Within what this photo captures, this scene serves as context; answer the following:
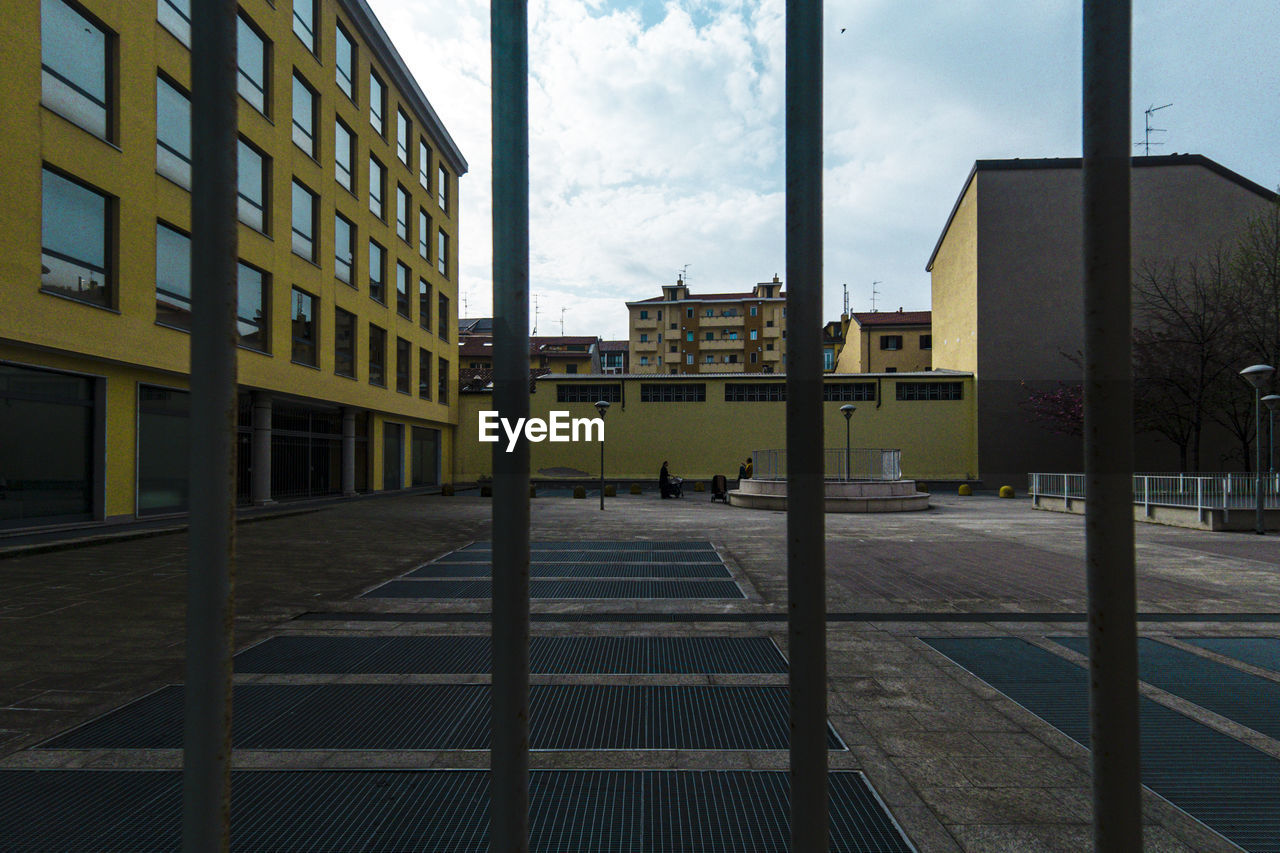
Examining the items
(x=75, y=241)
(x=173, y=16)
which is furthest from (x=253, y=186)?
(x=75, y=241)

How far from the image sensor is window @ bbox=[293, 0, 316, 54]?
69.6ft

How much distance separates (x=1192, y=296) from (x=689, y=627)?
34.2 meters

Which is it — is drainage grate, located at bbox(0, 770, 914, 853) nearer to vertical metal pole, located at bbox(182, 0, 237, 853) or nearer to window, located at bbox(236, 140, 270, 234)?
vertical metal pole, located at bbox(182, 0, 237, 853)

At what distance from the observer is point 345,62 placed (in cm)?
2488

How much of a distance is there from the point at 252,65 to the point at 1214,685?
24.2m

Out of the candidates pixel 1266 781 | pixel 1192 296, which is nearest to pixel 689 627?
pixel 1266 781

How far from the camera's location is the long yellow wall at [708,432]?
1406 inches

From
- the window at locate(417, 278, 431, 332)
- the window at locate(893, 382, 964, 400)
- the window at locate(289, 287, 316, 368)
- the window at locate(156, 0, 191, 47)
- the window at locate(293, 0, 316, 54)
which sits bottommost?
the window at locate(893, 382, 964, 400)

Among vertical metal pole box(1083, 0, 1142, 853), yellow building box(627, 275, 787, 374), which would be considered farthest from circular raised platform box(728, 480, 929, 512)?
yellow building box(627, 275, 787, 374)

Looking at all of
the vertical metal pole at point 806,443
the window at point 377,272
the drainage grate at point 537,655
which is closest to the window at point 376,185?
the window at point 377,272

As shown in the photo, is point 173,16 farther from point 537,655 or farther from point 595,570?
point 537,655

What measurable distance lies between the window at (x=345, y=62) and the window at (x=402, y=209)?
4.83 m

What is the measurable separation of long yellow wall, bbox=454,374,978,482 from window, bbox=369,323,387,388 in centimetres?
917

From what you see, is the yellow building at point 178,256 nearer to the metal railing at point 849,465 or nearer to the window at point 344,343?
the window at point 344,343
